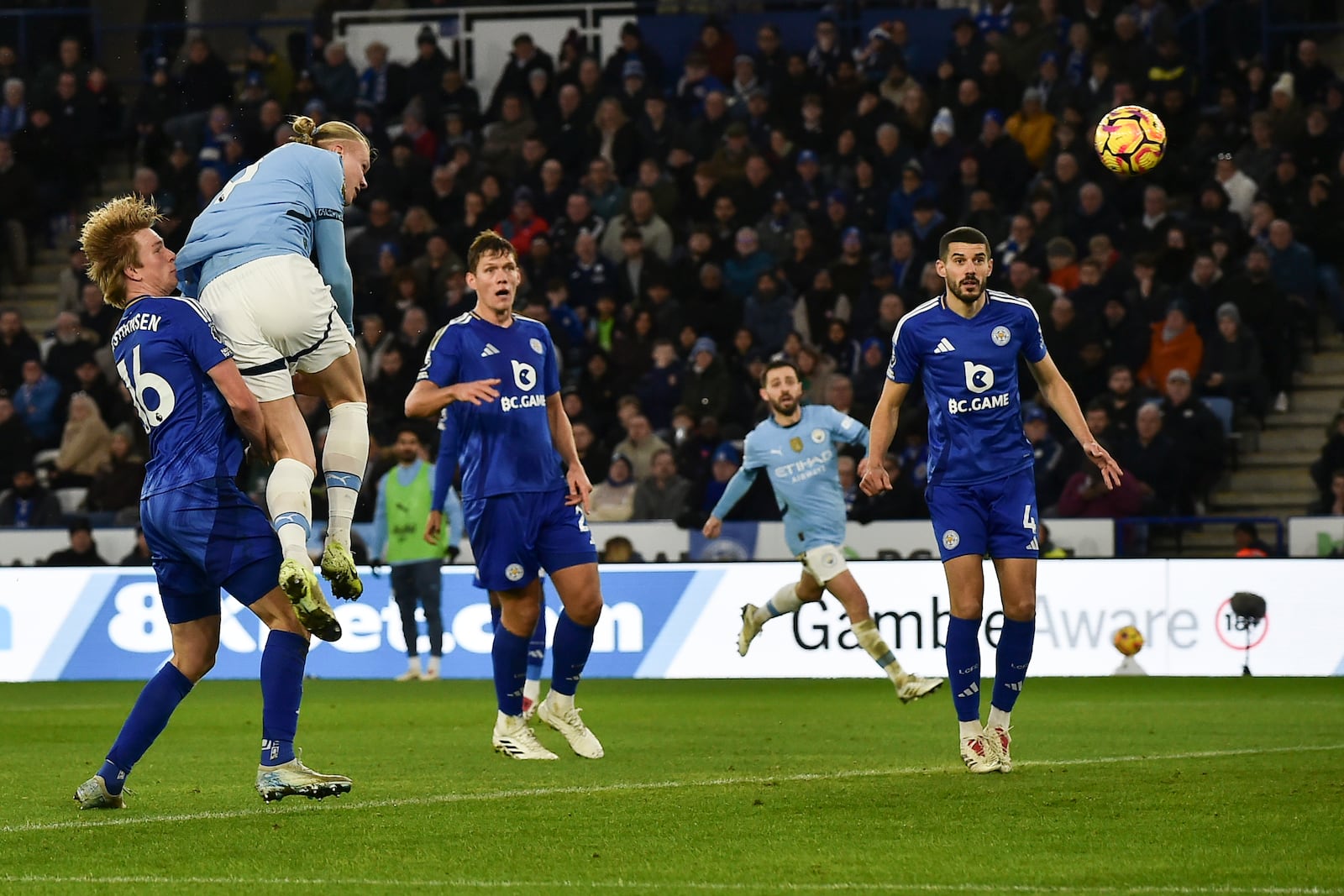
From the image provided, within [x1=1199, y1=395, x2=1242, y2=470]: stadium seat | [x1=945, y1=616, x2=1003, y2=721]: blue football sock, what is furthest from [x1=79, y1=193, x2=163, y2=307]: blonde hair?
[x1=1199, y1=395, x2=1242, y2=470]: stadium seat

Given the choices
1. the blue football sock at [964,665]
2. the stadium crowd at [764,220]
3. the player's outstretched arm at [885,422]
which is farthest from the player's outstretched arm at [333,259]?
the stadium crowd at [764,220]

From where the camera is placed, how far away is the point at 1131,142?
508 inches

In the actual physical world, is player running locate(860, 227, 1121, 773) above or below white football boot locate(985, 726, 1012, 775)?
above

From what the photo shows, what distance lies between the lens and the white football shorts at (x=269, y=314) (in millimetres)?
7738

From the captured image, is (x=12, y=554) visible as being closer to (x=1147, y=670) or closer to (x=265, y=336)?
(x=1147, y=670)

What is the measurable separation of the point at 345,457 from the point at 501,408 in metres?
1.84

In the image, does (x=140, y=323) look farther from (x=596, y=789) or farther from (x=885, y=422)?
(x=885, y=422)

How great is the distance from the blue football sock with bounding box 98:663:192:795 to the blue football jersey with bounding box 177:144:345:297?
5.12ft

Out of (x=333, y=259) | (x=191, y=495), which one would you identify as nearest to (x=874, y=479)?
(x=333, y=259)

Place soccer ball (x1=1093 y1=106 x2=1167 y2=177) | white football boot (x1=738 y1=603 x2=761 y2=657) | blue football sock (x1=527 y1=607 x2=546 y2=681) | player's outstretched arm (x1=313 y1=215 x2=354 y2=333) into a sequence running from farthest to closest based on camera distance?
white football boot (x1=738 y1=603 x2=761 y2=657) → soccer ball (x1=1093 y1=106 x2=1167 y2=177) → blue football sock (x1=527 y1=607 x2=546 y2=681) → player's outstretched arm (x1=313 y1=215 x2=354 y2=333)

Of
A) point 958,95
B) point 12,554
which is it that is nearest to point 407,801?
point 12,554

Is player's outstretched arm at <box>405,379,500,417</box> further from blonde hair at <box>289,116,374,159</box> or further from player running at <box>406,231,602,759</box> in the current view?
blonde hair at <box>289,116,374,159</box>

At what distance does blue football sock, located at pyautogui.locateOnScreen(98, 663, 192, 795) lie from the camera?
7.48 meters

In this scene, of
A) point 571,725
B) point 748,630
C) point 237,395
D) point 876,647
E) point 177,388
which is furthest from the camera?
point 748,630
